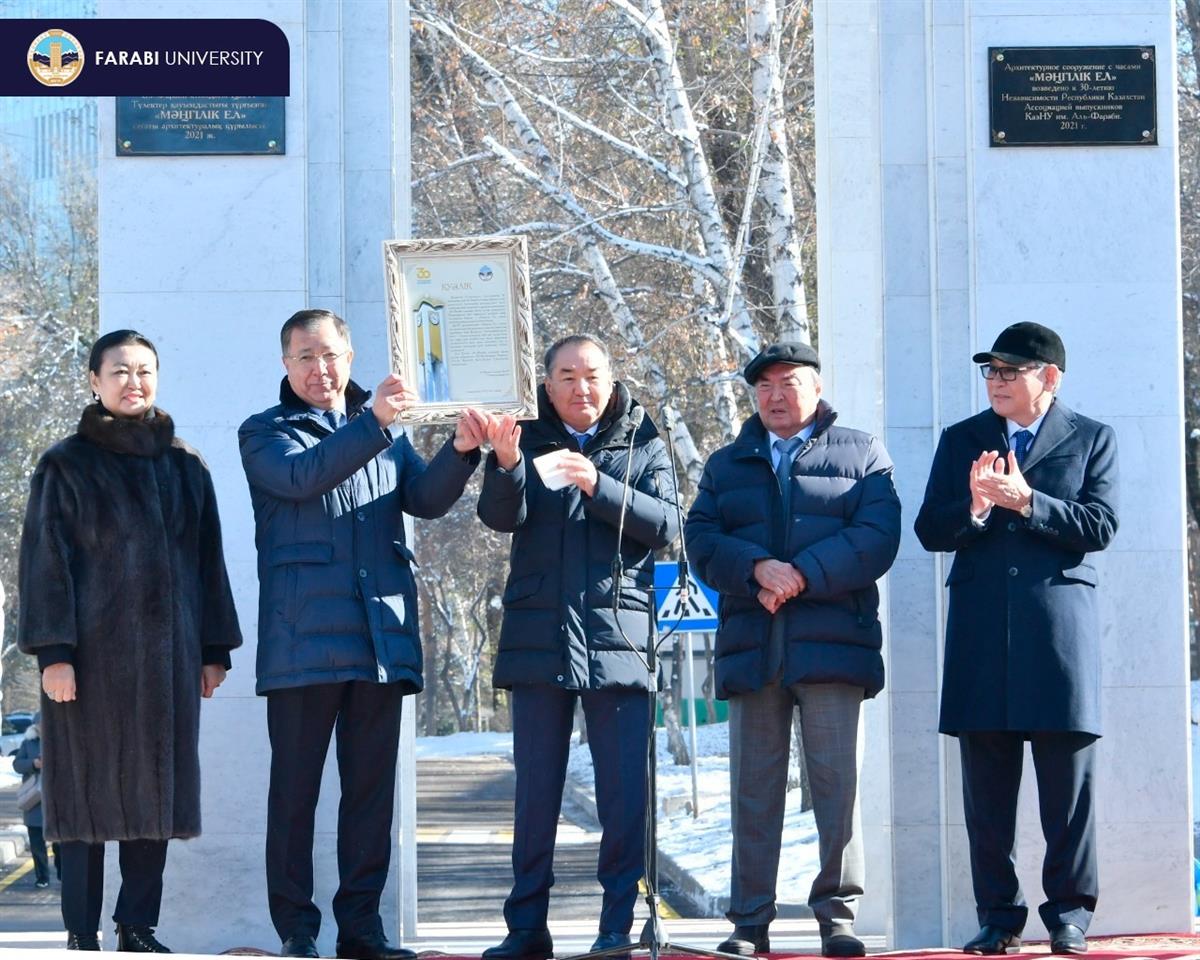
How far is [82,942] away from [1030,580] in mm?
3186

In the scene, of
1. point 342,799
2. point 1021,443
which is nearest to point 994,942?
point 1021,443

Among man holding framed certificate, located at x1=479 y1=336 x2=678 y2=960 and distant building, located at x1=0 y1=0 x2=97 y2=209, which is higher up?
distant building, located at x1=0 y1=0 x2=97 y2=209

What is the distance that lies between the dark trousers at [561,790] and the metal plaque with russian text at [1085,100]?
8.78 feet

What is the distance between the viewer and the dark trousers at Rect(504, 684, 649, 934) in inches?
227

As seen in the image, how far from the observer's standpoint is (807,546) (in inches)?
230

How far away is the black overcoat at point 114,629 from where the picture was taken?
5695 millimetres

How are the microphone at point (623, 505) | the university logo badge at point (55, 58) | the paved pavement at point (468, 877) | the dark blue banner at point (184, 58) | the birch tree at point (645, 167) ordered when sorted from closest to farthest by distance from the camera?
1. the microphone at point (623, 505)
2. the dark blue banner at point (184, 58)
3. the university logo badge at point (55, 58)
4. the paved pavement at point (468, 877)
5. the birch tree at point (645, 167)

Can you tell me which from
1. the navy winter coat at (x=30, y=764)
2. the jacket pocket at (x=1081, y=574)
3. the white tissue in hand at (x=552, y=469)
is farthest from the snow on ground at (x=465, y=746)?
the white tissue in hand at (x=552, y=469)

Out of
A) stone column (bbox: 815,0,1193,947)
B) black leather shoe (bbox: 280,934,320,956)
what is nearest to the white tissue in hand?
black leather shoe (bbox: 280,934,320,956)

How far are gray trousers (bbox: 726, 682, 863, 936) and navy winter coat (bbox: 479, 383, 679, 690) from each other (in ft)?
1.46

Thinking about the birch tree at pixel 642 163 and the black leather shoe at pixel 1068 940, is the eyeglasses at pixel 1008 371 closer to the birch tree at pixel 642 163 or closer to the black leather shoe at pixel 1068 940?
the black leather shoe at pixel 1068 940

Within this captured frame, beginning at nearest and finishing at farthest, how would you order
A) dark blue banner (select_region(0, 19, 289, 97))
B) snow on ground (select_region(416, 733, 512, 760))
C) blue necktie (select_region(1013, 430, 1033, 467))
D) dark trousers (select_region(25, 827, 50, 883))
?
1. blue necktie (select_region(1013, 430, 1033, 467))
2. dark blue banner (select_region(0, 19, 289, 97))
3. dark trousers (select_region(25, 827, 50, 883))
4. snow on ground (select_region(416, 733, 512, 760))

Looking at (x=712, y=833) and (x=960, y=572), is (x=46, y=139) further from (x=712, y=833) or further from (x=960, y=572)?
(x=960, y=572)

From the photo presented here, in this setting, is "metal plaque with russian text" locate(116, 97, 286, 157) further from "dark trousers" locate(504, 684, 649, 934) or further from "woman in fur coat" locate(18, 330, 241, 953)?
"dark trousers" locate(504, 684, 649, 934)
